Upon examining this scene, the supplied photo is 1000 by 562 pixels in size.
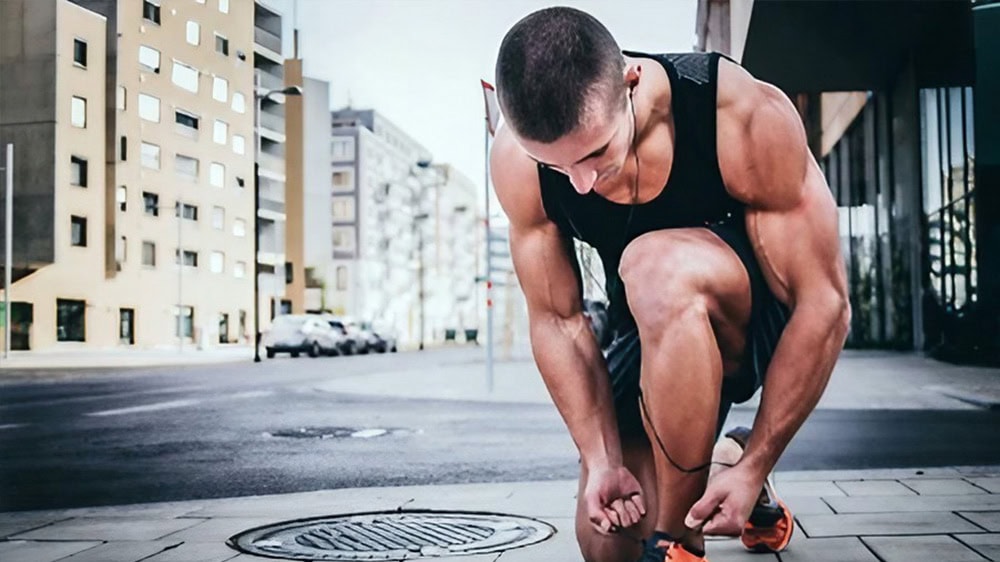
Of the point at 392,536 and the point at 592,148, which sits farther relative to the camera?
the point at 392,536

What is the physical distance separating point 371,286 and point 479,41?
141 cm

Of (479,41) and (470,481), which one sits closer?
(479,41)

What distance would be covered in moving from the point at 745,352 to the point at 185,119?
6.55ft

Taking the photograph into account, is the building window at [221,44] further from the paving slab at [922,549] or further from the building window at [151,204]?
the paving slab at [922,549]

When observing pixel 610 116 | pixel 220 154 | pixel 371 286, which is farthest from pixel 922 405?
pixel 610 116

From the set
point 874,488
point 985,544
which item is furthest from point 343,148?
point 985,544

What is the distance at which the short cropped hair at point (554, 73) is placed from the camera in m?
1.26

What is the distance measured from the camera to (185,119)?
3.14m

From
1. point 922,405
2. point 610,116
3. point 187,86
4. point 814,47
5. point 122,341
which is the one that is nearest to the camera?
point 610,116

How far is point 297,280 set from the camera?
341 centimetres

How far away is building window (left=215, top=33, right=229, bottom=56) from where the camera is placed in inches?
131

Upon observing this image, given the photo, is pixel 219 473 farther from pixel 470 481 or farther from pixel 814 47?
pixel 814 47

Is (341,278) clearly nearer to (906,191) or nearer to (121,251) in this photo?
(121,251)

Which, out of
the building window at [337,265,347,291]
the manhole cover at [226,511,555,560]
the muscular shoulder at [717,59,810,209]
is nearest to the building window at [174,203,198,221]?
the building window at [337,265,347,291]
